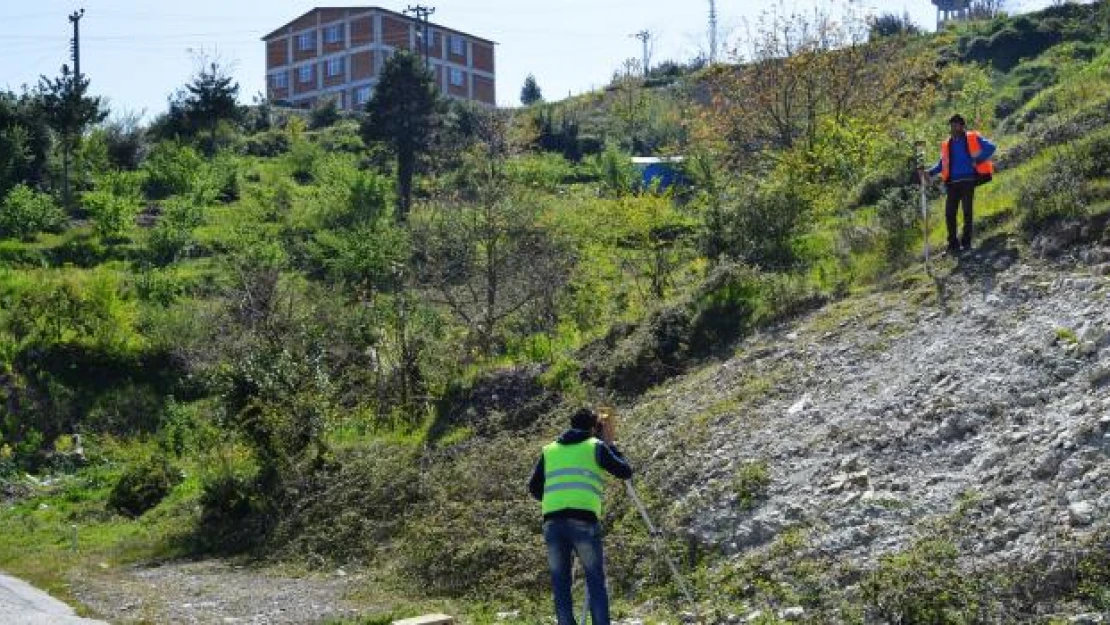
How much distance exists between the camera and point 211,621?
492 inches

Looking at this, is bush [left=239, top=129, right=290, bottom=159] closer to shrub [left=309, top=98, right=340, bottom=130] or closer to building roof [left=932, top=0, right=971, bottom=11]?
shrub [left=309, top=98, right=340, bottom=130]

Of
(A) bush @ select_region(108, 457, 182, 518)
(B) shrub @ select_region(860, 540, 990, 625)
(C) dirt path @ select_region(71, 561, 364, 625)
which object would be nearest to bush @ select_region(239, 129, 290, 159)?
(A) bush @ select_region(108, 457, 182, 518)

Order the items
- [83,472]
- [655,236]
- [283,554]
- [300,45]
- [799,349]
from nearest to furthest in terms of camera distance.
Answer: [799,349] → [283,554] → [655,236] → [83,472] → [300,45]

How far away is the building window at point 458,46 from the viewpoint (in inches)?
3147

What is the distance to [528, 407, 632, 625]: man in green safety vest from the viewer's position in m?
8.86

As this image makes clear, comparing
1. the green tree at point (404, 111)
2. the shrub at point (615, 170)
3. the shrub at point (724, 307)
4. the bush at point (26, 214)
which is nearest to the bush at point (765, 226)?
the shrub at point (724, 307)

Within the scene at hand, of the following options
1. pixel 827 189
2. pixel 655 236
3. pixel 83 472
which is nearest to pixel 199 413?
pixel 83 472

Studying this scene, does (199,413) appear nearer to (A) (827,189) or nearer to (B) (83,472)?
(B) (83,472)

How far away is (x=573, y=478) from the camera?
896cm

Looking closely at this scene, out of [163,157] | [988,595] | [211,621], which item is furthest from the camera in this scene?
[163,157]

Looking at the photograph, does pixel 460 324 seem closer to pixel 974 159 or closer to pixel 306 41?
pixel 974 159

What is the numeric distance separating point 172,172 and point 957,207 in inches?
1574

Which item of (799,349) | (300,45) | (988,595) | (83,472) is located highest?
(300,45)

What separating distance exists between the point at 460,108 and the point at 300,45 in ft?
90.1
